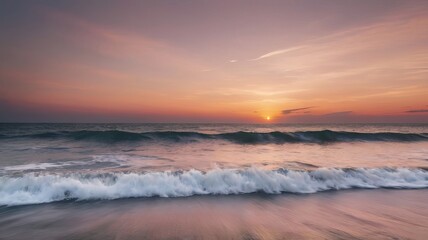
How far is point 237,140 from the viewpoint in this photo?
2225 cm

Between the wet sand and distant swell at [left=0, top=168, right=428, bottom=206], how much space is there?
427 mm

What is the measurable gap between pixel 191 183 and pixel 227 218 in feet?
7.77

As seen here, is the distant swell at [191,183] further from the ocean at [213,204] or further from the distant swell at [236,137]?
the distant swell at [236,137]

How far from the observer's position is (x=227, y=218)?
17.5 ft

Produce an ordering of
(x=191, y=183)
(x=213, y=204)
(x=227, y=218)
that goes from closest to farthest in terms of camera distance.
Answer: (x=227, y=218)
(x=213, y=204)
(x=191, y=183)

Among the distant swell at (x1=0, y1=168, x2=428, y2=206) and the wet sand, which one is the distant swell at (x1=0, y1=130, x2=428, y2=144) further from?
the wet sand

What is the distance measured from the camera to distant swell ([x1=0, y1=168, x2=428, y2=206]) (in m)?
6.67

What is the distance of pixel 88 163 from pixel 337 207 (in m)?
8.90

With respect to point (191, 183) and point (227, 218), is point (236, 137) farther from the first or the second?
point (227, 218)

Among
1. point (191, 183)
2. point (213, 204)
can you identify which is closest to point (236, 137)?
point (191, 183)

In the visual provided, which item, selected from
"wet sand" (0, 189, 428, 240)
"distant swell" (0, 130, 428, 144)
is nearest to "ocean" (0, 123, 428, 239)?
"wet sand" (0, 189, 428, 240)

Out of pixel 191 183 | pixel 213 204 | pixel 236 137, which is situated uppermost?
pixel 236 137

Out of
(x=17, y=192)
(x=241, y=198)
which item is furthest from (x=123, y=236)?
(x=17, y=192)

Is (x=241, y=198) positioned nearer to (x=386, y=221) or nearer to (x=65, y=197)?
(x=386, y=221)
